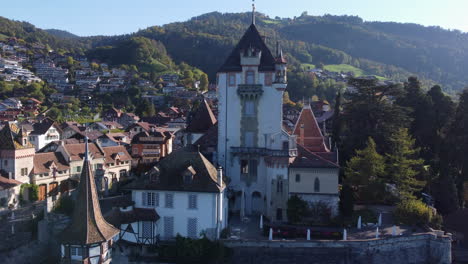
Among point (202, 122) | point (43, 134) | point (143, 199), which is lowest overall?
point (143, 199)

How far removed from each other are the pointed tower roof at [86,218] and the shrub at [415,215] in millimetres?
23815

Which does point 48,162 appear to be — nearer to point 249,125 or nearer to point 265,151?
point 249,125

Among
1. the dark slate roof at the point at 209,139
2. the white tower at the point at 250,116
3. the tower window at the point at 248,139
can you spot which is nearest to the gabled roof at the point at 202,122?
the dark slate roof at the point at 209,139

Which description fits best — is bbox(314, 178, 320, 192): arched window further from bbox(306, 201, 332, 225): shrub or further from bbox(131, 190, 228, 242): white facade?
bbox(131, 190, 228, 242): white facade

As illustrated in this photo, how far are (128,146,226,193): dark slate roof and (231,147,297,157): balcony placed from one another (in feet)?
19.4

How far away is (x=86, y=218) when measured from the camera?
20.6 meters

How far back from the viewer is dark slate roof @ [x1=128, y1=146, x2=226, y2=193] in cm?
2995

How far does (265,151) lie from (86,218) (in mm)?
19477

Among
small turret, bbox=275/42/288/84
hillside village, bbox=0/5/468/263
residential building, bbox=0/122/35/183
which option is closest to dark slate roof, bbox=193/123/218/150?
hillside village, bbox=0/5/468/263

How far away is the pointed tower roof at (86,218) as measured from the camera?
20286mm

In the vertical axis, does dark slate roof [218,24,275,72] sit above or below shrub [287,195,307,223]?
above

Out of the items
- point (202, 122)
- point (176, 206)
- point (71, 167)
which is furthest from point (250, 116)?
point (71, 167)

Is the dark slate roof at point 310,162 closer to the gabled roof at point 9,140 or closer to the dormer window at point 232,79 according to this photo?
the dormer window at point 232,79

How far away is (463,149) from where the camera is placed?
42.2 m
